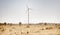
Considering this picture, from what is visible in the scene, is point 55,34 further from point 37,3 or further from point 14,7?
point 14,7

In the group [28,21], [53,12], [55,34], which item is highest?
[53,12]

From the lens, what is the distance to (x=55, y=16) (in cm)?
842

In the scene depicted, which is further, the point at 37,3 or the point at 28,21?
the point at 28,21

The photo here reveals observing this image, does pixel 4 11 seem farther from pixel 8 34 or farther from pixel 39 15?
pixel 39 15

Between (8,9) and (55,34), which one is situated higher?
(8,9)

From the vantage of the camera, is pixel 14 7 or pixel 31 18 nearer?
pixel 14 7

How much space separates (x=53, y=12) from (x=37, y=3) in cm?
115

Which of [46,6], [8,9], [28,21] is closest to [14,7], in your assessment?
[8,9]

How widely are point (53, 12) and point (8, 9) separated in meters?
2.80

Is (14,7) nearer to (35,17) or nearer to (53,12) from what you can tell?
(35,17)

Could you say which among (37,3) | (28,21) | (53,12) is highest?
(37,3)

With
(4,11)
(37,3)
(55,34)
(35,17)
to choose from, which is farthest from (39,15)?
(4,11)

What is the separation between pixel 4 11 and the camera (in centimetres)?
830

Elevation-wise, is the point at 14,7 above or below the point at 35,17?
above
